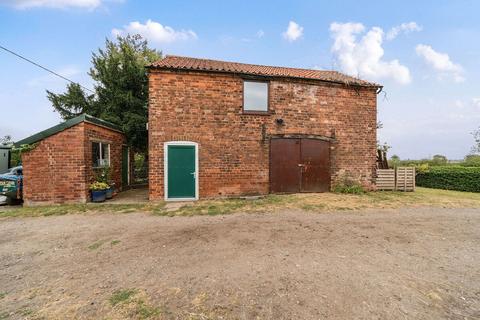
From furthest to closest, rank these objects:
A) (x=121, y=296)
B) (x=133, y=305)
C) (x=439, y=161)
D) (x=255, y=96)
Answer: (x=439, y=161)
(x=255, y=96)
(x=121, y=296)
(x=133, y=305)

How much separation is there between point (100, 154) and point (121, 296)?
28.7 ft

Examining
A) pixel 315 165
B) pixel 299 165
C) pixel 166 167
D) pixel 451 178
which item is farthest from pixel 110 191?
pixel 451 178

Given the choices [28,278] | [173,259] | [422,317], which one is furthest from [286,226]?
[28,278]

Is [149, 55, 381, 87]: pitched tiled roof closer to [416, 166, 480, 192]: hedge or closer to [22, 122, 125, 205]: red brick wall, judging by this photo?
[22, 122, 125, 205]: red brick wall

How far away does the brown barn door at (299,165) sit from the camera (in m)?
9.90

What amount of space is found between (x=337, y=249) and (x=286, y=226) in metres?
1.57

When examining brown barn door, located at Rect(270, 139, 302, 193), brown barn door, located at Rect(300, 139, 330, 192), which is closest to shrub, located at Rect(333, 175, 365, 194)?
brown barn door, located at Rect(300, 139, 330, 192)

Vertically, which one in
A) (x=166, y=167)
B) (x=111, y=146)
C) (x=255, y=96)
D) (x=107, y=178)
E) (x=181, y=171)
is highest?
(x=255, y=96)

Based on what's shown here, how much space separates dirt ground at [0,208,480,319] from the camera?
2.60 metres

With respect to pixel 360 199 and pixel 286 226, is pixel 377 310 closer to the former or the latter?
pixel 286 226

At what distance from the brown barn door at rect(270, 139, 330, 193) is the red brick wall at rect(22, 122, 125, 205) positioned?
24.3 feet

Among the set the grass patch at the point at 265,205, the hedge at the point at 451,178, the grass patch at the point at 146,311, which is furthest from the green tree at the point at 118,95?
the hedge at the point at 451,178

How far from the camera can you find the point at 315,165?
10.3 m

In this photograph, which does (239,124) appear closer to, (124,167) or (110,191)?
(110,191)
